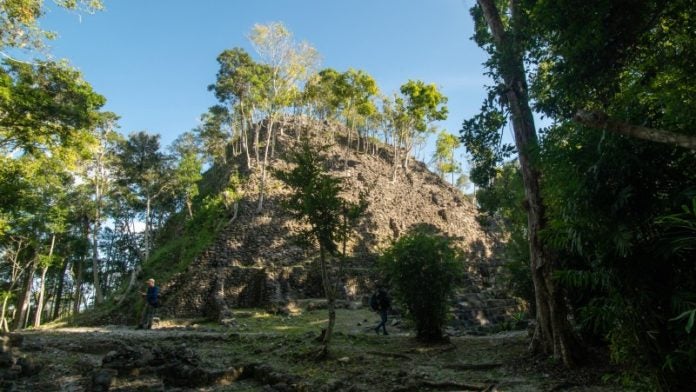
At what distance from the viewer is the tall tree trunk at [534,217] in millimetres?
8023

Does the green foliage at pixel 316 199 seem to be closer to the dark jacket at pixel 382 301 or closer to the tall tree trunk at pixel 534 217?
the tall tree trunk at pixel 534 217

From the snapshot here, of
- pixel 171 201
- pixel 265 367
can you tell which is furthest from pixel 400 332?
pixel 171 201

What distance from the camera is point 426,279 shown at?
11.5m

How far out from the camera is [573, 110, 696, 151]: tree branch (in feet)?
11.2

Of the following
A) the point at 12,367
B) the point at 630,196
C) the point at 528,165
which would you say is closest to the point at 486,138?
the point at 528,165

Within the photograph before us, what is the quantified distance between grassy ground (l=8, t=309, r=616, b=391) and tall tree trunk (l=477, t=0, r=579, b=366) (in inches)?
19.7

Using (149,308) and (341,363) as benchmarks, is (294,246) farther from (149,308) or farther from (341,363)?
(341,363)

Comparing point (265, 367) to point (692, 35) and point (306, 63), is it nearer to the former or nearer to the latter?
point (692, 35)

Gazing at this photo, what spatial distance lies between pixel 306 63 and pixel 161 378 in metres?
25.1

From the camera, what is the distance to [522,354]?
9.09 metres

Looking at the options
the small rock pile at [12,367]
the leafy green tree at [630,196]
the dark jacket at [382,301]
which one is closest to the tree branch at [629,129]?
the leafy green tree at [630,196]

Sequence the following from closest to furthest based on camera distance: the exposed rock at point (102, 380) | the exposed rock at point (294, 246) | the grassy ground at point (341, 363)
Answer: the grassy ground at point (341, 363) → the exposed rock at point (102, 380) → the exposed rock at point (294, 246)

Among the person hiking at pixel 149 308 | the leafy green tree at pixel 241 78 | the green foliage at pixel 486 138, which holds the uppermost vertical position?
the leafy green tree at pixel 241 78

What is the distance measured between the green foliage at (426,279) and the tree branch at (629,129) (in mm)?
8029
